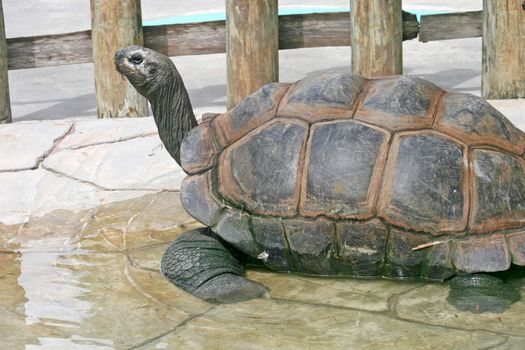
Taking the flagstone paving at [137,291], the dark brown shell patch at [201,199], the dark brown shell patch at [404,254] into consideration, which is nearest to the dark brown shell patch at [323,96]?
the dark brown shell patch at [201,199]

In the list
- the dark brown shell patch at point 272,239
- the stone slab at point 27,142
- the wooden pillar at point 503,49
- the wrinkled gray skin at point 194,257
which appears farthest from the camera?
the wooden pillar at point 503,49

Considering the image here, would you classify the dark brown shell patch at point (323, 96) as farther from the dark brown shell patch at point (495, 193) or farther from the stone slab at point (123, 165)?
the stone slab at point (123, 165)

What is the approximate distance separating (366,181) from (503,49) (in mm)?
2903

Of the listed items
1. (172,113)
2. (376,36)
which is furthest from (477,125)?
(376,36)

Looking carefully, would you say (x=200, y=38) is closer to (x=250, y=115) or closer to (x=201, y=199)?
(x=250, y=115)

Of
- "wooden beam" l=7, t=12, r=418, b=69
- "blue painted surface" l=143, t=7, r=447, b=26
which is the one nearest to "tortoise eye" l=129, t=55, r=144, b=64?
"wooden beam" l=7, t=12, r=418, b=69

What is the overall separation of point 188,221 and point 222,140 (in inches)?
35.8

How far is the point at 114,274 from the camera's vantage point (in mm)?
4973

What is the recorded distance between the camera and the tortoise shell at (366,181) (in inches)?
176

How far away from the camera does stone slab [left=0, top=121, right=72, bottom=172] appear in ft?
21.2

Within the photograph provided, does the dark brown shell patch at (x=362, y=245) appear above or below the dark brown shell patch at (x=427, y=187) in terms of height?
below

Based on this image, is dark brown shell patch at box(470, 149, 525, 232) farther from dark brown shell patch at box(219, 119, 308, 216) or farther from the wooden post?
the wooden post

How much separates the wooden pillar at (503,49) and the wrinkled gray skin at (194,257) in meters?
2.69

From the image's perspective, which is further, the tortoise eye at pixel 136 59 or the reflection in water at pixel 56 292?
the tortoise eye at pixel 136 59
